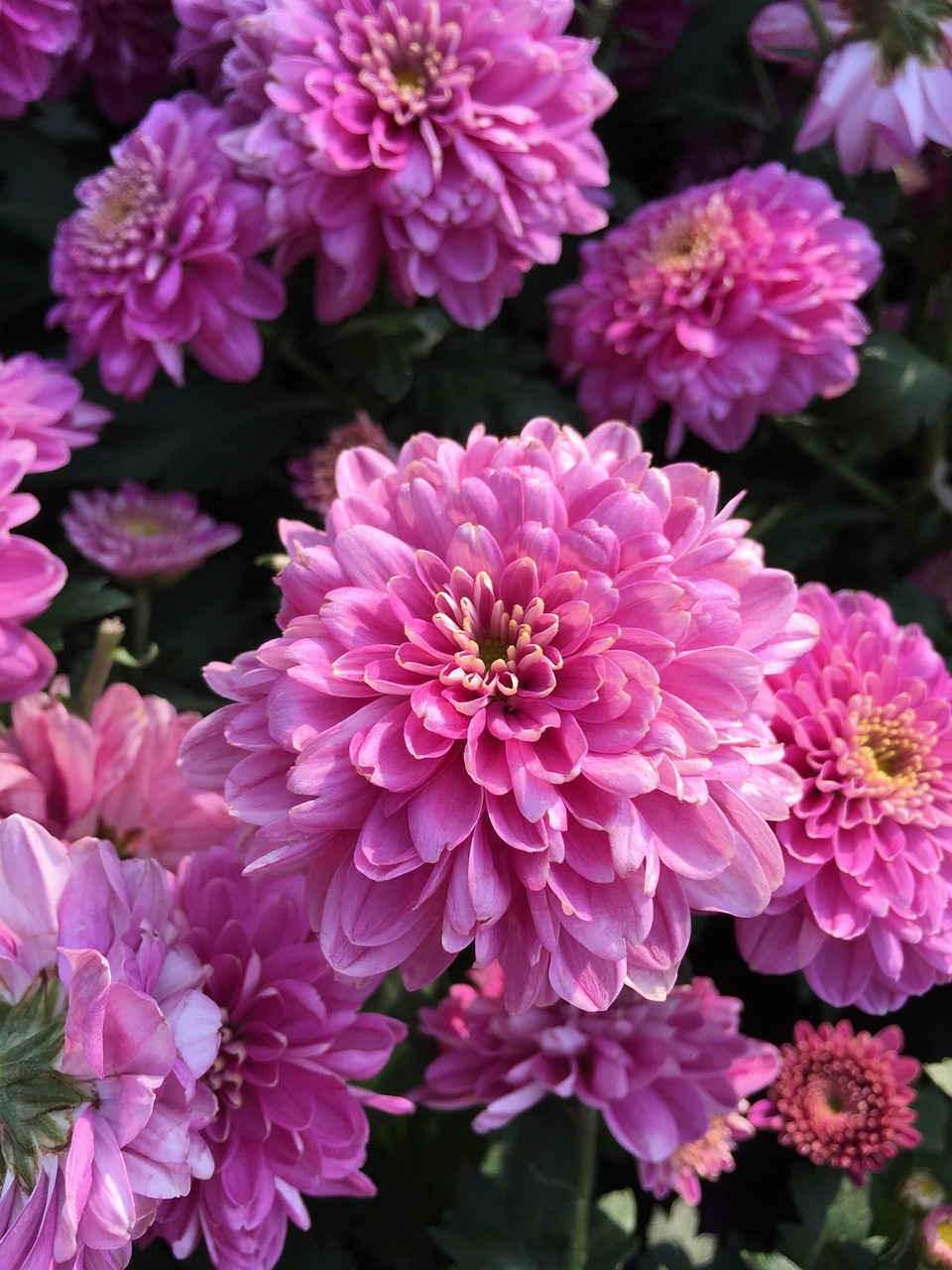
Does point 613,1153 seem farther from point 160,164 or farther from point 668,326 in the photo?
point 160,164

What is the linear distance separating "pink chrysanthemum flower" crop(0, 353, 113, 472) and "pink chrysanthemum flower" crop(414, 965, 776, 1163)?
49cm

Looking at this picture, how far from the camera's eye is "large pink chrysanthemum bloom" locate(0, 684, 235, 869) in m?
0.64

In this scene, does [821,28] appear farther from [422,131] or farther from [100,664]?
[100,664]

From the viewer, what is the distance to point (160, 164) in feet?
2.91

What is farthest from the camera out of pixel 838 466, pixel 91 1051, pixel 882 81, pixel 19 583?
pixel 838 466

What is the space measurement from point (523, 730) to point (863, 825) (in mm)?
262

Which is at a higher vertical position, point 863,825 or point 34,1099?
point 863,825

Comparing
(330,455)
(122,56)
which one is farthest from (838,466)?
(122,56)

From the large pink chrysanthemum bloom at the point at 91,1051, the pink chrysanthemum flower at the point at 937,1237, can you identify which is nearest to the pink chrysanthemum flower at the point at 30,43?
the large pink chrysanthemum bloom at the point at 91,1051

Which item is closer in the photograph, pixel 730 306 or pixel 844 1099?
pixel 844 1099

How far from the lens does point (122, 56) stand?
1071 mm

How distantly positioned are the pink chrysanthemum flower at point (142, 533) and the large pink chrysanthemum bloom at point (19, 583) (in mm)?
200

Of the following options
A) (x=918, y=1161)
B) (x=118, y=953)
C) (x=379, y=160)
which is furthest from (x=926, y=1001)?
(x=379, y=160)

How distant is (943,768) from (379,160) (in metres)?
0.59
